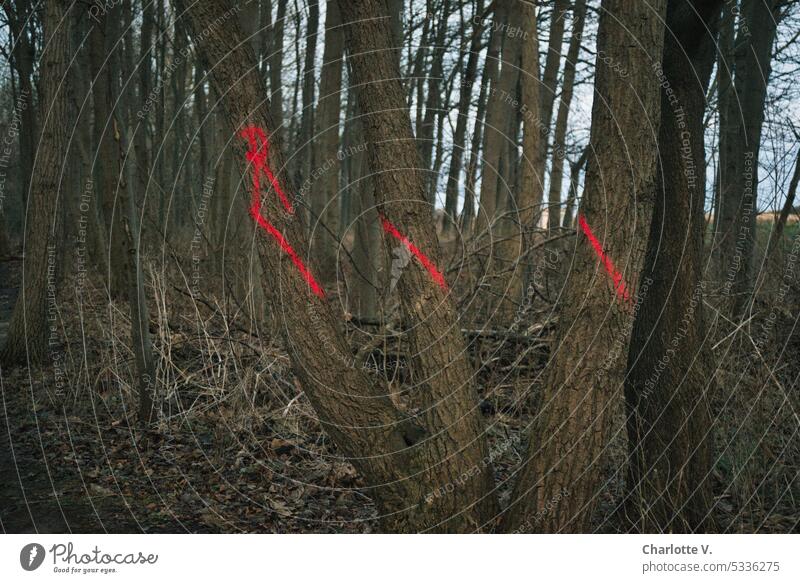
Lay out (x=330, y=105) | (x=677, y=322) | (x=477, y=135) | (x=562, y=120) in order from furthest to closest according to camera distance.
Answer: (x=477, y=135), (x=562, y=120), (x=330, y=105), (x=677, y=322)

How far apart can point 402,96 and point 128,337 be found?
183 inches

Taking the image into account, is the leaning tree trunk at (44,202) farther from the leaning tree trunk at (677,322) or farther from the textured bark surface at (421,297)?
the leaning tree trunk at (677,322)

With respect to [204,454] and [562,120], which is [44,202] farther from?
[562,120]

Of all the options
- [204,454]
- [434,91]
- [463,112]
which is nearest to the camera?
[204,454]

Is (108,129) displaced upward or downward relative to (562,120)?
downward

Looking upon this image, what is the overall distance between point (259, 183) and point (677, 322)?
2.57 metres

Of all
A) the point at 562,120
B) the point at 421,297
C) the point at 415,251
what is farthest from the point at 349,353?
the point at 562,120

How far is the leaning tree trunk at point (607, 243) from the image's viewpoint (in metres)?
3.61

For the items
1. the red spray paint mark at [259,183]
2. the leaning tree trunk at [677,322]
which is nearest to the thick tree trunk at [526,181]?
the leaning tree trunk at [677,322]

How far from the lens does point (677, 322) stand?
14.5 ft

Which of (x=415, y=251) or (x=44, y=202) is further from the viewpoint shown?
(x=44, y=202)

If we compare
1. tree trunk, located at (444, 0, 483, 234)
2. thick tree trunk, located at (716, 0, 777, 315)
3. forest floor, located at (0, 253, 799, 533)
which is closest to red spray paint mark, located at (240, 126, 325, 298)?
forest floor, located at (0, 253, 799, 533)

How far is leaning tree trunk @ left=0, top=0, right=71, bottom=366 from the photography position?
7.70 m

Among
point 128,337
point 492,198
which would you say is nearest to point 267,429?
point 128,337
